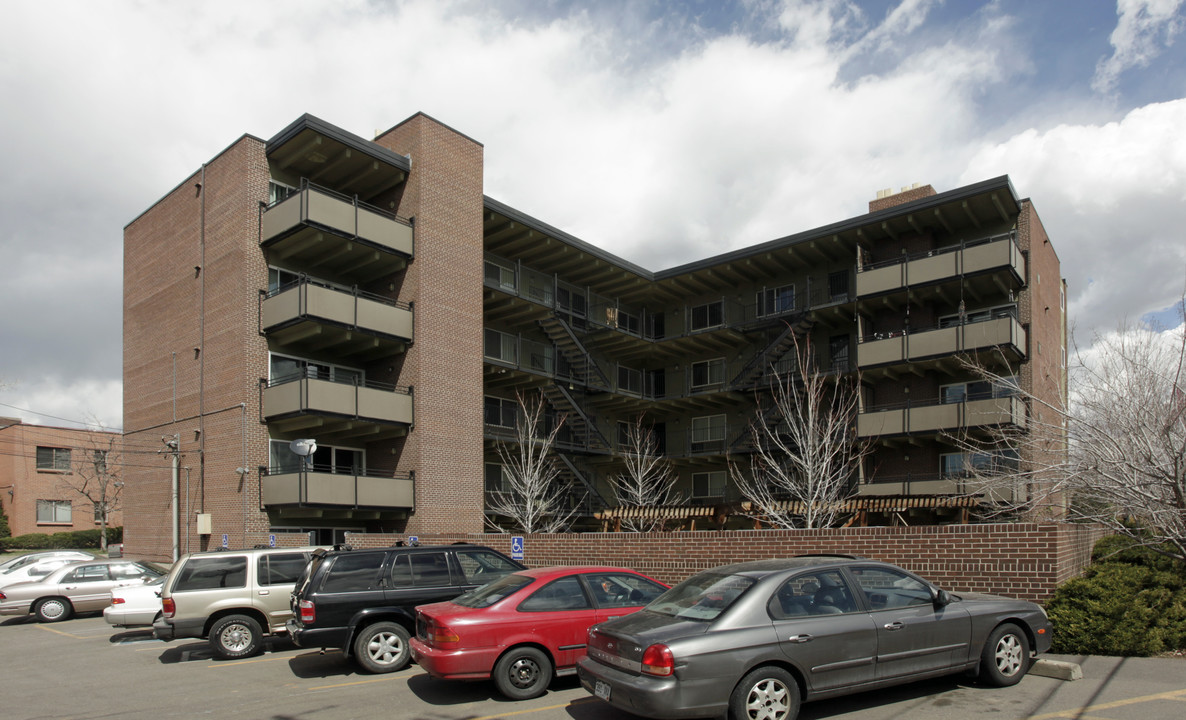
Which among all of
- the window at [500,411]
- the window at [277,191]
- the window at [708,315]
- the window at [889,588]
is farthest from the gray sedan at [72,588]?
the window at [708,315]

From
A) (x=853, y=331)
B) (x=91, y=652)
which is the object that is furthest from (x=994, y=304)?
(x=91, y=652)

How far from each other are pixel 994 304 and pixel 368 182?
71.5 ft

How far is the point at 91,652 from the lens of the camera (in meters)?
14.8

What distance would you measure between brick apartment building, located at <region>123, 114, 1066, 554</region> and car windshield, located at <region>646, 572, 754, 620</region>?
50.7ft

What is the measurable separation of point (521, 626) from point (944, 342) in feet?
71.8

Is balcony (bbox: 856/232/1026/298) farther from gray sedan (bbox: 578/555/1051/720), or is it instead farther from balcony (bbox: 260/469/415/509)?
gray sedan (bbox: 578/555/1051/720)

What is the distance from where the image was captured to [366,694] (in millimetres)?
10055

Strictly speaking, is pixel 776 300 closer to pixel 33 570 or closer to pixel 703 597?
pixel 33 570

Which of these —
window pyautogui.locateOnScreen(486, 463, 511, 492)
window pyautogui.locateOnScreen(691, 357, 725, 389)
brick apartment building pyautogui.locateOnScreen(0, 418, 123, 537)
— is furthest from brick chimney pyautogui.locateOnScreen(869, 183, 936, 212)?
brick apartment building pyautogui.locateOnScreen(0, 418, 123, 537)

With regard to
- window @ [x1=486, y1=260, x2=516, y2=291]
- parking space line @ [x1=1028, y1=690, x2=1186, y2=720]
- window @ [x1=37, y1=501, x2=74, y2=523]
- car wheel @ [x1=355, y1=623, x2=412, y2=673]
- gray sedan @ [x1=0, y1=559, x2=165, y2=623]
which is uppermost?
window @ [x1=486, y1=260, x2=516, y2=291]

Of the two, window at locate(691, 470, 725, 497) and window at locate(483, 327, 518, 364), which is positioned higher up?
window at locate(483, 327, 518, 364)

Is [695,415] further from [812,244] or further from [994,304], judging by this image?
[994,304]

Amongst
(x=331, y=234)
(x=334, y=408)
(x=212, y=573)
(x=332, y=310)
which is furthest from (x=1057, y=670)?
(x=331, y=234)

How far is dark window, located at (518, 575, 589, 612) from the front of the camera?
9.73 m
